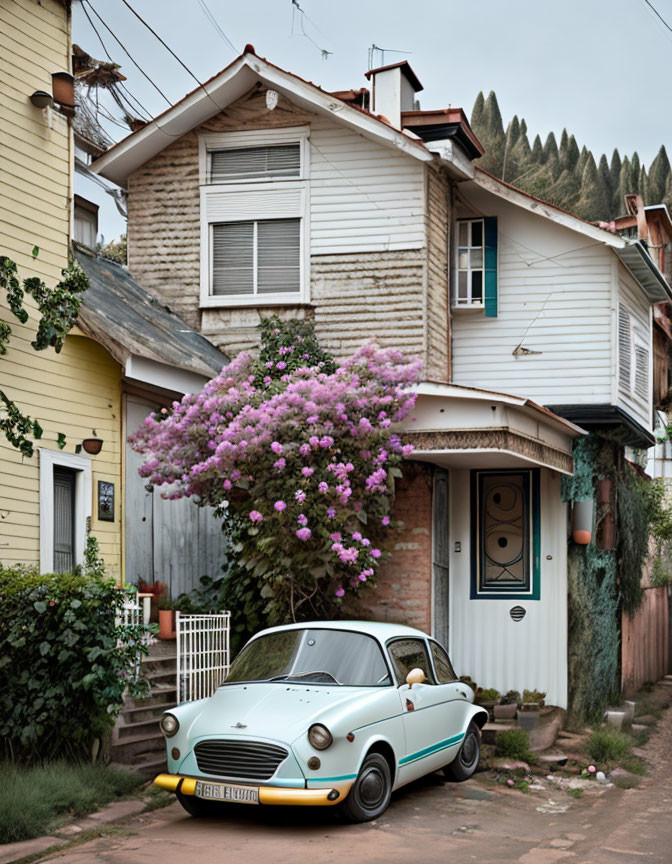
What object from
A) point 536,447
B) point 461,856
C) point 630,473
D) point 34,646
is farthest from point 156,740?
point 630,473

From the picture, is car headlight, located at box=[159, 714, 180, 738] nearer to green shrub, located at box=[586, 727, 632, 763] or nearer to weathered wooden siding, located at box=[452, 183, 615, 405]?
green shrub, located at box=[586, 727, 632, 763]

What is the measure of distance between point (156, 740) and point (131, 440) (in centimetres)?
373

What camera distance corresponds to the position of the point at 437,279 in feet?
50.2

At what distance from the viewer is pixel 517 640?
14250 millimetres

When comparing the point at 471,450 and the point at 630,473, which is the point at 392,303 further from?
the point at 630,473

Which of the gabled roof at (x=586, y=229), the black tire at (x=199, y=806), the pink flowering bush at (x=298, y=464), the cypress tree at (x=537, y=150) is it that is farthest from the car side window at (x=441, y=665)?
the cypress tree at (x=537, y=150)

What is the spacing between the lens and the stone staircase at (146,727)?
9875mm

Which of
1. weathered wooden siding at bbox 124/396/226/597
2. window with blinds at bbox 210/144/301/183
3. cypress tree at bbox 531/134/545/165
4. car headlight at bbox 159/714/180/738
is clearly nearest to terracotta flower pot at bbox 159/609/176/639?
weathered wooden siding at bbox 124/396/226/597

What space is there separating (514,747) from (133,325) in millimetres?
6749

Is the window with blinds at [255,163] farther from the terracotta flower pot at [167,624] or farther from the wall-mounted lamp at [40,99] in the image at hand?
the terracotta flower pot at [167,624]

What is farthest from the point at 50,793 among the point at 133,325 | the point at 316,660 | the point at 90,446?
the point at 133,325

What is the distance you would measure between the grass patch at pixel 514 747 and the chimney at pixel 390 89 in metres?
8.93

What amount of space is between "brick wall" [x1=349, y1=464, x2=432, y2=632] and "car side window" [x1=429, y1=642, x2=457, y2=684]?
8.67 feet

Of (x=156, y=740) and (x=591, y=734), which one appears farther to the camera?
(x=591, y=734)
